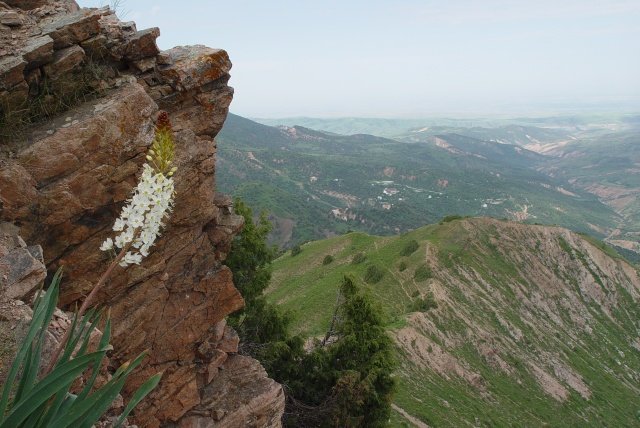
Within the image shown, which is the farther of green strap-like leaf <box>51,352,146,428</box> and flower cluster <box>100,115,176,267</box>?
flower cluster <box>100,115,176,267</box>

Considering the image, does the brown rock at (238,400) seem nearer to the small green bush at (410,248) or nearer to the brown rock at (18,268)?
the brown rock at (18,268)

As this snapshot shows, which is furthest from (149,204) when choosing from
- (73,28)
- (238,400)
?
(238,400)

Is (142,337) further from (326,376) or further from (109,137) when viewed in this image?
(326,376)

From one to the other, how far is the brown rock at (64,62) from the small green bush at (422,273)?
53.8m

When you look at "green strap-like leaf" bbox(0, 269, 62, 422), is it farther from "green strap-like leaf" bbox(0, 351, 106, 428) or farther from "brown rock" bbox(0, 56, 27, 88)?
"brown rock" bbox(0, 56, 27, 88)

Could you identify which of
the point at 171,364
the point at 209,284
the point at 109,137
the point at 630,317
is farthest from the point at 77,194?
the point at 630,317

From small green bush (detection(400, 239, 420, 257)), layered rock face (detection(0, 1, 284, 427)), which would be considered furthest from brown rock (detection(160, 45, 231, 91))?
small green bush (detection(400, 239, 420, 257))

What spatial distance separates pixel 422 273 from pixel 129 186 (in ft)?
174

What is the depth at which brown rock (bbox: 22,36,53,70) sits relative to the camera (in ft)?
33.5

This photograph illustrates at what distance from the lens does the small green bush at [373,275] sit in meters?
61.6

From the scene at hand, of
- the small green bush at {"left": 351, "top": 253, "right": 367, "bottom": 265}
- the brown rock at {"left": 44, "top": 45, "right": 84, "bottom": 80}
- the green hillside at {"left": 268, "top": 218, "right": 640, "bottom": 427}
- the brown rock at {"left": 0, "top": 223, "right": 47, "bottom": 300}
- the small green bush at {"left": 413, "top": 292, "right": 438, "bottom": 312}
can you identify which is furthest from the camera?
the small green bush at {"left": 351, "top": 253, "right": 367, "bottom": 265}

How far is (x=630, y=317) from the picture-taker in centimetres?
7412

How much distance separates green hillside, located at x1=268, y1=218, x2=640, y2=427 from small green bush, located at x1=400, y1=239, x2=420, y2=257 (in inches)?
13.6

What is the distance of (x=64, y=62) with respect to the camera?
10836mm
